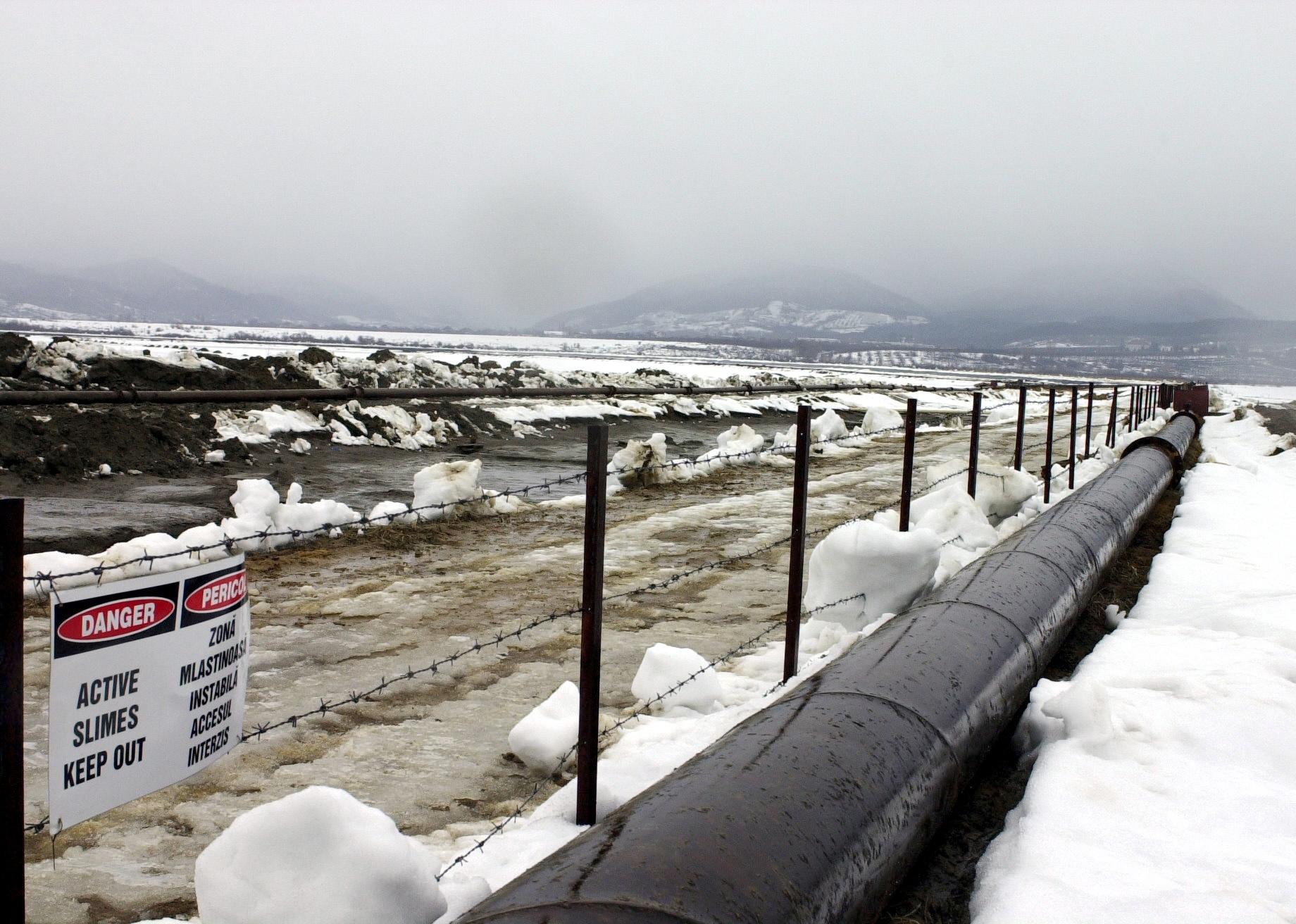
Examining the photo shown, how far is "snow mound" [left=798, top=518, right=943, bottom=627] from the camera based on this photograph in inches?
237

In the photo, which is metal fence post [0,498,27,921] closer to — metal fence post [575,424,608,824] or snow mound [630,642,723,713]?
metal fence post [575,424,608,824]

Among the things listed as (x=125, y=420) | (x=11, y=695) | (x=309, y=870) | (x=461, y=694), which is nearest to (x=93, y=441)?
(x=125, y=420)

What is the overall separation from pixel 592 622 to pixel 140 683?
5.07 ft

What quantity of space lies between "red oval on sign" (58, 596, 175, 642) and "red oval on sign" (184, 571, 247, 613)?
6 centimetres

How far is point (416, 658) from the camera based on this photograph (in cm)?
601

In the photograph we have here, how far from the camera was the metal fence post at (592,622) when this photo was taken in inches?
133

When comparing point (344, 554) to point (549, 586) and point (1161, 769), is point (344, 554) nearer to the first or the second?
point (549, 586)

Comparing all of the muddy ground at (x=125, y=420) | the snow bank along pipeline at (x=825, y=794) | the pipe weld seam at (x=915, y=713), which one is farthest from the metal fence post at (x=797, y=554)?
the muddy ground at (x=125, y=420)

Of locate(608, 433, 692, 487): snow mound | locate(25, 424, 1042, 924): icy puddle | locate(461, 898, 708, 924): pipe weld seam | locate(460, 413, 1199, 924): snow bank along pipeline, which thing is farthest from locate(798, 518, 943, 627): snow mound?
locate(608, 433, 692, 487): snow mound

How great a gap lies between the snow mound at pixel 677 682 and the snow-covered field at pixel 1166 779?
157 cm

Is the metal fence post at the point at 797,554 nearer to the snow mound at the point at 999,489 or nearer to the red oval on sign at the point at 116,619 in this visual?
the red oval on sign at the point at 116,619

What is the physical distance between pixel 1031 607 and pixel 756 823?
2927mm

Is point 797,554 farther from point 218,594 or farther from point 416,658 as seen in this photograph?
point 218,594

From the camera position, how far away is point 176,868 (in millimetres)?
3477
